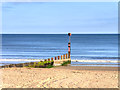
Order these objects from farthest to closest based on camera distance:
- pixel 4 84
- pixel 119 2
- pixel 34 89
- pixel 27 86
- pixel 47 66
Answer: pixel 47 66 < pixel 119 2 < pixel 4 84 < pixel 27 86 < pixel 34 89

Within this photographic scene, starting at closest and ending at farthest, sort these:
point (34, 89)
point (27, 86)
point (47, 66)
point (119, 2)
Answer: point (34, 89) → point (27, 86) → point (119, 2) → point (47, 66)

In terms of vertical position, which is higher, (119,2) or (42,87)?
(119,2)

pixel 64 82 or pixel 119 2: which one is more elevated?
pixel 119 2

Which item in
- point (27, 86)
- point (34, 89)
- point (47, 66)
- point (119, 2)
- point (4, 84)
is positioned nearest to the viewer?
point (34, 89)

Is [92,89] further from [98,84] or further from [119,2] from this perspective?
[119,2]

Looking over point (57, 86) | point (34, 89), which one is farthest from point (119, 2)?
point (34, 89)

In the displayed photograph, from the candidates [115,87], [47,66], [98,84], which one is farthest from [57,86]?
[47,66]

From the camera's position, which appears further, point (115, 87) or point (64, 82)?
point (64, 82)

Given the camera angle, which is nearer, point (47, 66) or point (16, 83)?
point (16, 83)

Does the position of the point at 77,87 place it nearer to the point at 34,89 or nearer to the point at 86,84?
the point at 86,84

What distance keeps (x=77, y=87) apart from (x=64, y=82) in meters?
1.17

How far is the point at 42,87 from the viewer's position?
922cm

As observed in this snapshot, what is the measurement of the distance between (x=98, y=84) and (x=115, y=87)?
0.82m

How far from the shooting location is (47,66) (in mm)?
18922
